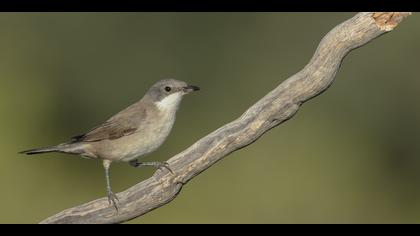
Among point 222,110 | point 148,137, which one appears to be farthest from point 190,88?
point 222,110

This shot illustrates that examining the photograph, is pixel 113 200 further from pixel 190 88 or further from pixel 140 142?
pixel 190 88

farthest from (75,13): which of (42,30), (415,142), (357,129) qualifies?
(415,142)

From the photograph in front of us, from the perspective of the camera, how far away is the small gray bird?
26.5 feet

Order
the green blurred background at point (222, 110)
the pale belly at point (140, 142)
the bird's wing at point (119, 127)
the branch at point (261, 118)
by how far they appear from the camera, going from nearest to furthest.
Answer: the branch at point (261, 118), the pale belly at point (140, 142), the bird's wing at point (119, 127), the green blurred background at point (222, 110)

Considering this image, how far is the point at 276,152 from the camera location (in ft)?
40.1

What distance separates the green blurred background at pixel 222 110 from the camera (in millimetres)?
11570

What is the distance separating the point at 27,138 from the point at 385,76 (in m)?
5.94

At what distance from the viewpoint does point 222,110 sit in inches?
518

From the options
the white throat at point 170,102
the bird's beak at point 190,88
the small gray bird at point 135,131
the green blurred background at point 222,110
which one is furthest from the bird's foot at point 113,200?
the green blurred background at point 222,110

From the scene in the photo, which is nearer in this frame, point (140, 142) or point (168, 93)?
point (140, 142)

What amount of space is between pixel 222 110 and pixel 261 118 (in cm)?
615

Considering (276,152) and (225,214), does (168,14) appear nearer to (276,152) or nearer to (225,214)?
(276,152)

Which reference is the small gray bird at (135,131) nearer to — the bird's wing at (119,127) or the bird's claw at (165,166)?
the bird's wing at (119,127)

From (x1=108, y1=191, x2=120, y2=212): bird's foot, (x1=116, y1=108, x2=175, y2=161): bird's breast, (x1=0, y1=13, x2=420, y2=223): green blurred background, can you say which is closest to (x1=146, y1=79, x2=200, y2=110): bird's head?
(x1=116, y1=108, x2=175, y2=161): bird's breast
